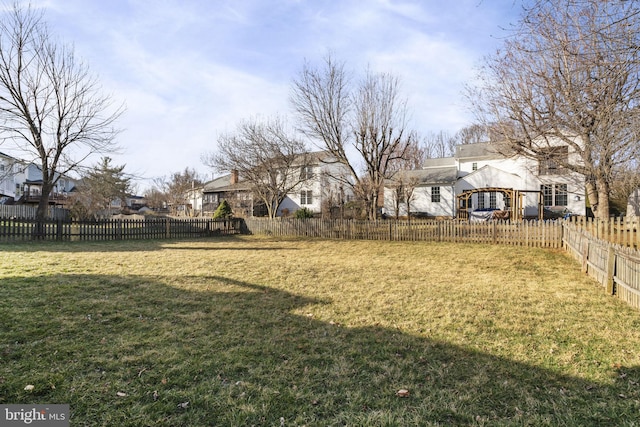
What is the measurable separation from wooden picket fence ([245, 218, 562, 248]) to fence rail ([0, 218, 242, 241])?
452 centimetres

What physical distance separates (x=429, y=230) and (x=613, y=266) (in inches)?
384

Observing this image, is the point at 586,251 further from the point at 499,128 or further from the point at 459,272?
the point at 499,128

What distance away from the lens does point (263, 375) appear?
11.5ft

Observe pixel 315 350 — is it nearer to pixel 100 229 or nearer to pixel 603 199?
pixel 603 199

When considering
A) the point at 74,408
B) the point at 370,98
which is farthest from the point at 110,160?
the point at 74,408

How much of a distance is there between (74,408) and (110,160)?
59304mm

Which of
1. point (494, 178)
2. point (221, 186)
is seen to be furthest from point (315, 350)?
point (221, 186)

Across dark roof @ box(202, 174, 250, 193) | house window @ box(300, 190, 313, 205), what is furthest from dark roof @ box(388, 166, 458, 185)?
dark roof @ box(202, 174, 250, 193)

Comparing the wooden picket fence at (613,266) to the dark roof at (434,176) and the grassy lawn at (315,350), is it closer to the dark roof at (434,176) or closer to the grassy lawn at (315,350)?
the grassy lawn at (315,350)

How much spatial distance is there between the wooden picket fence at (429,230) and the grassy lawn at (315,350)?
21.4 feet

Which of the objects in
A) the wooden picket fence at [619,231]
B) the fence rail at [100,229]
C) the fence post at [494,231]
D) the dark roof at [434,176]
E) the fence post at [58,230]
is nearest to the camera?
the wooden picket fence at [619,231]

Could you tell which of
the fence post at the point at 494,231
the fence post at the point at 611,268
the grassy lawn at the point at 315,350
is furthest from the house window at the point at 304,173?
the fence post at the point at 611,268

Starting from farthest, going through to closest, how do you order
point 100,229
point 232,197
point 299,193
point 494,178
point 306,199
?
point 232,197 → point 306,199 → point 299,193 → point 494,178 → point 100,229

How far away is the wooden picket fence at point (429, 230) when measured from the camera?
45.7 feet
